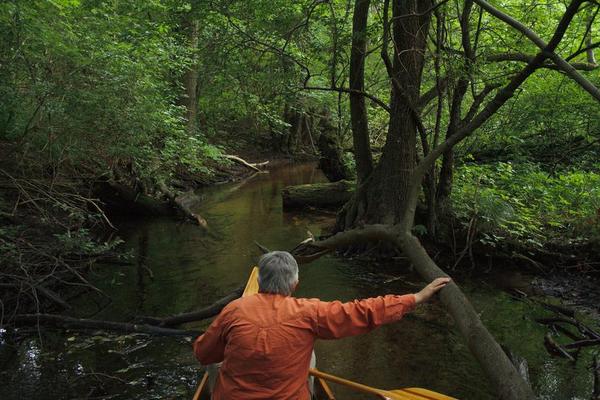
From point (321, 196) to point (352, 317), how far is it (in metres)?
10.5

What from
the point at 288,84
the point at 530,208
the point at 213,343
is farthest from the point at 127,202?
the point at 213,343

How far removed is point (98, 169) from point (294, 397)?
856cm

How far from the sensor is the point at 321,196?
13328 mm

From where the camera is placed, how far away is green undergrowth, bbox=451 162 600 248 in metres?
7.76

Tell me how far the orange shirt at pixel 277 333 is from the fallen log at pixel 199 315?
9.08ft

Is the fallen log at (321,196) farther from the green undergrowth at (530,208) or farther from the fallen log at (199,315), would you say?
the fallen log at (199,315)

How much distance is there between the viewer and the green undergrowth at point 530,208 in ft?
25.5

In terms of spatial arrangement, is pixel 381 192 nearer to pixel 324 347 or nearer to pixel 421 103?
pixel 421 103

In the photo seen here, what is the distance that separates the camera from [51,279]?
6.62 metres

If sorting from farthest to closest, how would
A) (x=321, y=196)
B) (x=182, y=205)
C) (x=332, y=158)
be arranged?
(x=332, y=158), (x=321, y=196), (x=182, y=205)

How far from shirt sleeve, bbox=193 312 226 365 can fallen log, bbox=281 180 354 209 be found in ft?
34.0

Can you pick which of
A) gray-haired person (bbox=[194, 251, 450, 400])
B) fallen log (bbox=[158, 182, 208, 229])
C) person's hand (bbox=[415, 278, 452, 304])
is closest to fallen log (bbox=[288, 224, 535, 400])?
person's hand (bbox=[415, 278, 452, 304])

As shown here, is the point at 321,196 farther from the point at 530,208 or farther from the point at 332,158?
the point at 530,208

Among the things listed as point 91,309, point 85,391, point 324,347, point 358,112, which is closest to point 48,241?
point 91,309
